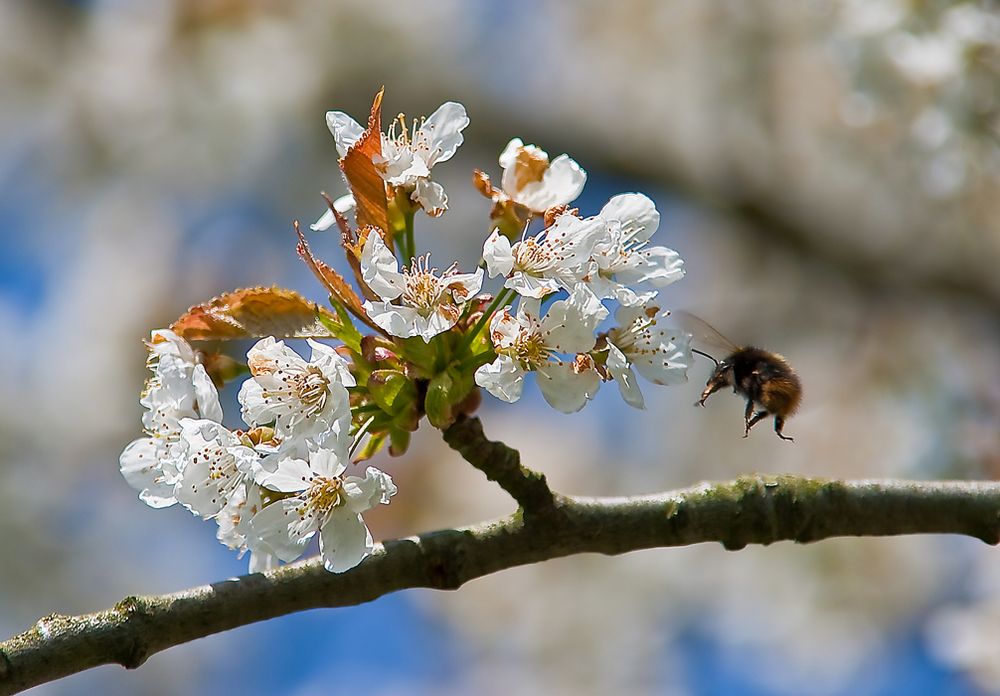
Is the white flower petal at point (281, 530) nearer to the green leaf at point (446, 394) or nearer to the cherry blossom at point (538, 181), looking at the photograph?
the green leaf at point (446, 394)

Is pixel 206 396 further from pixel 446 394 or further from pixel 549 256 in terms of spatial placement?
pixel 549 256

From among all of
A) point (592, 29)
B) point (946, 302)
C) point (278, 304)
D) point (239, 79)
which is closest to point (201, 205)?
point (239, 79)

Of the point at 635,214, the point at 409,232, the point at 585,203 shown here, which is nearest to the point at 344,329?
the point at 409,232

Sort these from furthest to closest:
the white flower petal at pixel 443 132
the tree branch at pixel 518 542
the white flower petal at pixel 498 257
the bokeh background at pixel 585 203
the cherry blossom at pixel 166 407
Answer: the bokeh background at pixel 585 203
the white flower petal at pixel 443 132
the cherry blossom at pixel 166 407
the white flower petal at pixel 498 257
the tree branch at pixel 518 542

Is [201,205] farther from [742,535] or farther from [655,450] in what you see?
[742,535]

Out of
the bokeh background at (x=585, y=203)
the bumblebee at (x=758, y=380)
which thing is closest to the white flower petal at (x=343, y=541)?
the bumblebee at (x=758, y=380)

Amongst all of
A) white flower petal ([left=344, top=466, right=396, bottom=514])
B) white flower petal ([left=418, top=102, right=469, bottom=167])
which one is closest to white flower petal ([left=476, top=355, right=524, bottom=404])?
white flower petal ([left=344, top=466, right=396, bottom=514])

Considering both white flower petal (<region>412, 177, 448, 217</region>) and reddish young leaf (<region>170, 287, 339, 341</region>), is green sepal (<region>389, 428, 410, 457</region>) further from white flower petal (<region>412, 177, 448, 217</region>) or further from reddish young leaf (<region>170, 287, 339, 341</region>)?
white flower petal (<region>412, 177, 448, 217</region>)
